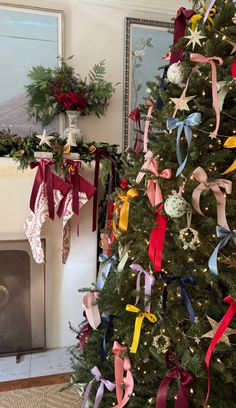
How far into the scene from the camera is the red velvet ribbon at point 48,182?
188 cm

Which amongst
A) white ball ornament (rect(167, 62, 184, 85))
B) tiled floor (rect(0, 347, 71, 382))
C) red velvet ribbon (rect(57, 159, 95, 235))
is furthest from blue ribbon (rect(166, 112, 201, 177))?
tiled floor (rect(0, 347, 71, 382))

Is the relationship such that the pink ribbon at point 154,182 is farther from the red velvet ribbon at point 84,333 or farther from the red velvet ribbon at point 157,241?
the red velvet ribbon at point 84,333

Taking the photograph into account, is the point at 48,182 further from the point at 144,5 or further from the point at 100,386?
the point at 144,5

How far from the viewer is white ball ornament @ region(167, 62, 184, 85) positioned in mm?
1048

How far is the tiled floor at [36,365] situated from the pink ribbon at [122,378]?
96 cm

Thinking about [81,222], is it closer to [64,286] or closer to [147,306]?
[64,286]

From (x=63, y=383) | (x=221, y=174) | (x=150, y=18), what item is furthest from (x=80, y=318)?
(x=150, y=18)

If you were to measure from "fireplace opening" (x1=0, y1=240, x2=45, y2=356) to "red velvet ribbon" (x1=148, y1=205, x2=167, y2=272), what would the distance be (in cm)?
125

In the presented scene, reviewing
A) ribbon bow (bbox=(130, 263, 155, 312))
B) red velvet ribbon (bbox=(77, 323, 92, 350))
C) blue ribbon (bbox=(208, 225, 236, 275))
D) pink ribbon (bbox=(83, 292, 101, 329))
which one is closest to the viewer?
blue ribbon (bbox=(208, 225, 236, 275))

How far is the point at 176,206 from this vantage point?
96 cm

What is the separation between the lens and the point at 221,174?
3.22 feet

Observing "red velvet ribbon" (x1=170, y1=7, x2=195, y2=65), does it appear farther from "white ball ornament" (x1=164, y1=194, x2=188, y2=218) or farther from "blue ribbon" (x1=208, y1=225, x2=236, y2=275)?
"blue ribbon" (x1=208, y1=225, x2=236, y2=275)

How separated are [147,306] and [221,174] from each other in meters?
0.52

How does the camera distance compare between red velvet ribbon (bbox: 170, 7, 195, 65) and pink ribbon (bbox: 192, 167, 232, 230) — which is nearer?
pink ribbon (bbox: 192, 167, 232, 230)
